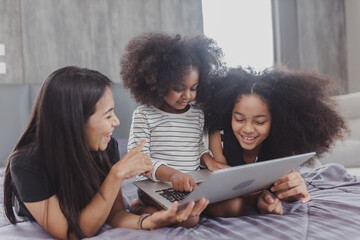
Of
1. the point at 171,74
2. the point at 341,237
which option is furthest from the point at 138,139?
the point at 341,237

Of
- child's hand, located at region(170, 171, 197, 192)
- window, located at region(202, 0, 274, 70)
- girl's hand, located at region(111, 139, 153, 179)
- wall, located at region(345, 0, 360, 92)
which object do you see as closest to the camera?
girl's hand, located at region(111, 139, 153, 179)

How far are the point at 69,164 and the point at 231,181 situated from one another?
0.46 meters

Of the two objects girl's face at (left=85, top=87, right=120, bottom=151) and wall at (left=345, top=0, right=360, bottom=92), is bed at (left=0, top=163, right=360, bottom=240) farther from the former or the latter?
wall at (left=345, top=0, right=360, bottom=92)

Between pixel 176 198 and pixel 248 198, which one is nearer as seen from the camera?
pixel 176 198

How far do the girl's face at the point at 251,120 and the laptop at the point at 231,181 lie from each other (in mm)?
259

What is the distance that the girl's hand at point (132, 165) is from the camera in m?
0.89

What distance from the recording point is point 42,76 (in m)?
2.48

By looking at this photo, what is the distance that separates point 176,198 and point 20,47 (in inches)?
80.6

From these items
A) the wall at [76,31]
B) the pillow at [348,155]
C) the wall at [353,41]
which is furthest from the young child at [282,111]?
the wall at [353,41]

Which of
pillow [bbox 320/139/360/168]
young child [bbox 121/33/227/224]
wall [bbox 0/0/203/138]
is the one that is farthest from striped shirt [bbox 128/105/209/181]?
wall [bbox 0/0/203/138]

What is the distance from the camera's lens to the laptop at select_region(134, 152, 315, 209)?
765 mm

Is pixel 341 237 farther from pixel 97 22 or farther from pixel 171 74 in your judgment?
pixel 97 22

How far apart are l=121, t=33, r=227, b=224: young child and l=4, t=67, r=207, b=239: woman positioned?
32 cm

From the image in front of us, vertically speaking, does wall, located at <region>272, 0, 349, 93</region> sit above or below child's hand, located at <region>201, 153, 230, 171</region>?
above
